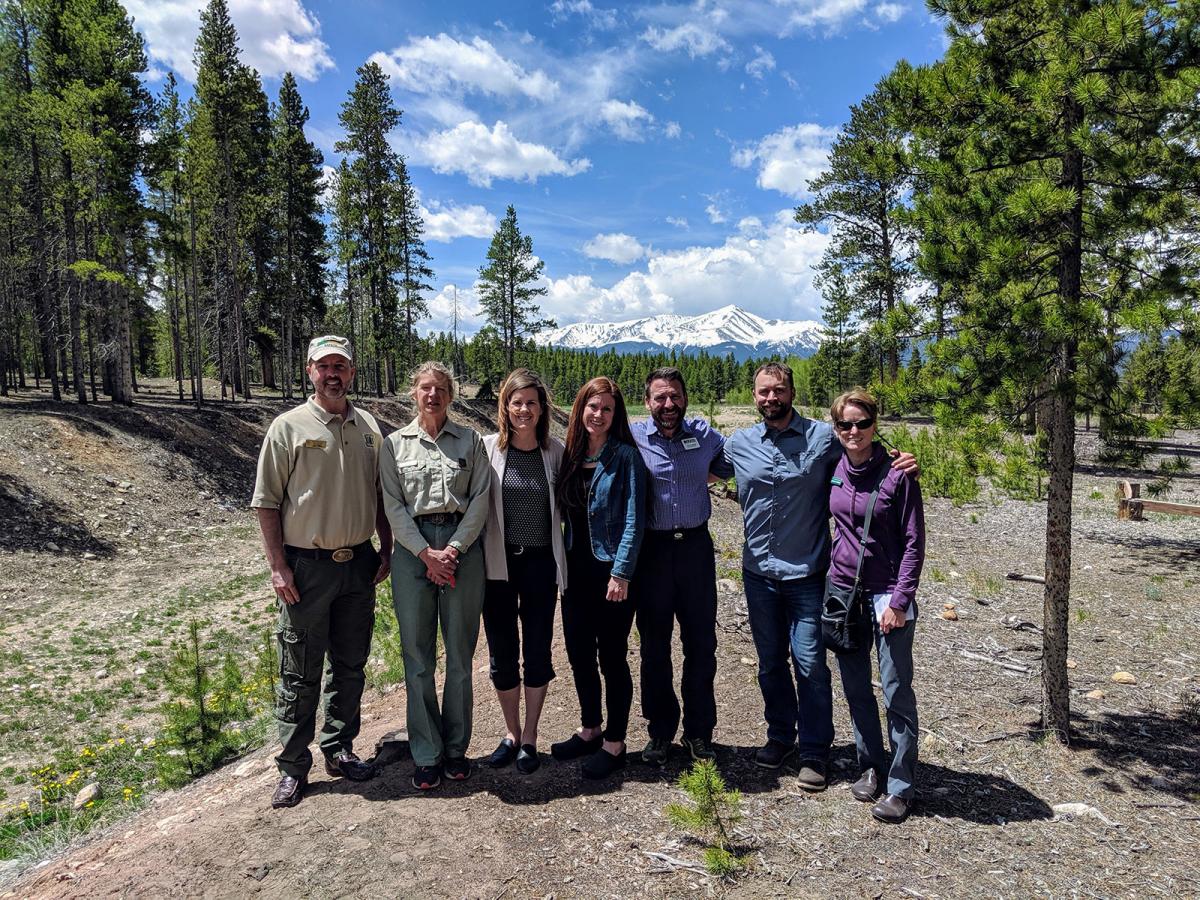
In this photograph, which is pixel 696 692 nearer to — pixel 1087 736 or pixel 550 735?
pixel 550 735

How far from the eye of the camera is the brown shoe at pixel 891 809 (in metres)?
3.70

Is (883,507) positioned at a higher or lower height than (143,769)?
higher

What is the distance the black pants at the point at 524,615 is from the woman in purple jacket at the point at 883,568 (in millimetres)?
1788

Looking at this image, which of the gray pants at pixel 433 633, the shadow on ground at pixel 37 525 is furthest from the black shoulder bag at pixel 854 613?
the shadow on ground at pixel 37 525

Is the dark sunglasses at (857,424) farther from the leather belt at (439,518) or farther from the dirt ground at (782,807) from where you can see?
the leather belt at (439,518)

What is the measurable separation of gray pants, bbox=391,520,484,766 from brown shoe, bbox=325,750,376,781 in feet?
1.39

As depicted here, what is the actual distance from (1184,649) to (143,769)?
1070 centimetres

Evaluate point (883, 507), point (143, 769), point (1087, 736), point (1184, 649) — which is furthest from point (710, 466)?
point (1184, 649)

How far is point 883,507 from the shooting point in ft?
12.2

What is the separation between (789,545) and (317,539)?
115 inches

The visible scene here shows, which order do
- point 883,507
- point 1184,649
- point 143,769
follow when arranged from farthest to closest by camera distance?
point 1184,649, point 143,769, point 883,507

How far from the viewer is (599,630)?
4.21 meters

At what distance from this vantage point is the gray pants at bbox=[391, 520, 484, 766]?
157 inches

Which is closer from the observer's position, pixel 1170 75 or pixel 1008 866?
pixel 1008 866
